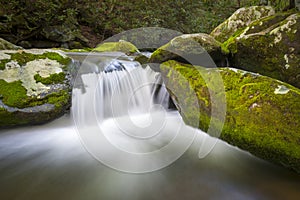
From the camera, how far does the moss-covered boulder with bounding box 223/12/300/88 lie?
3.48m

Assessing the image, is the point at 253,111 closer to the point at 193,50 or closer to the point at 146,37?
the point at 193,50

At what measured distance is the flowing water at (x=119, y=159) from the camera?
7.13 feet

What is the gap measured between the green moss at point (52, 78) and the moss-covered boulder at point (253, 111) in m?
2.03

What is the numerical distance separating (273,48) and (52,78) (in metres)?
3.68

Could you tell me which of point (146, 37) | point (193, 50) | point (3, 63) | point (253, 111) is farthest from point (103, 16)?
point (253, 111)

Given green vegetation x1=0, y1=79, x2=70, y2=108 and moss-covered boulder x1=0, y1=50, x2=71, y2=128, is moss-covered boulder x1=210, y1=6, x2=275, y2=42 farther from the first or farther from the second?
green vegetation x1=0, y1=79, x2=70, y2=108

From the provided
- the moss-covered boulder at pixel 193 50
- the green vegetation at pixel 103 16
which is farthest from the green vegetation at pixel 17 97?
the green vegetation at pixel 103 16

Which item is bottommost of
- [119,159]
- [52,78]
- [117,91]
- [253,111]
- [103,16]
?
[119,159]

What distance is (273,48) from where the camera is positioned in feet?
11.8

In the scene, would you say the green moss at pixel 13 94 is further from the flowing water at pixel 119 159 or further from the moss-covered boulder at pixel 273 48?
the moss-covered boulder at pixel 273 48

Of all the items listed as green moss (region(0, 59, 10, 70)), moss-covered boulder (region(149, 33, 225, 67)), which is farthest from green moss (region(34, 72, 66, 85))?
moss-covered boulder (region(149, 33, 225, 67))

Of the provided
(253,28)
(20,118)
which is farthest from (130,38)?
(20,118)

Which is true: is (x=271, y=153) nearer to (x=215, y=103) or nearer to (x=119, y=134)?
(x=215, y=103)

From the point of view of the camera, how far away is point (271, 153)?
237 cm
